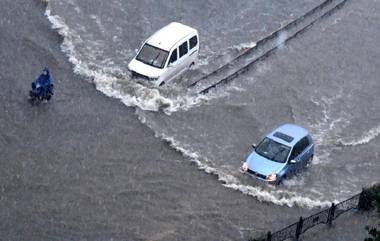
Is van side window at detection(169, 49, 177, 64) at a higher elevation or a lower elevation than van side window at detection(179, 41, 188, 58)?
lower

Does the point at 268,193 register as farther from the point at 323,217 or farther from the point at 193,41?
the point at 193,41

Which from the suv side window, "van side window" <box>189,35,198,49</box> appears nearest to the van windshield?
"van side window" <box>189,35,198,49</box>

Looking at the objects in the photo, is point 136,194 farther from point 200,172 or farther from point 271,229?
point 271,229

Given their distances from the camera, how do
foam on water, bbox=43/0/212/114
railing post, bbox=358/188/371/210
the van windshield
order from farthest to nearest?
the van windshield → foam on water, bbox=43/0/212/114 → railing post, bbox=358/188/371/210

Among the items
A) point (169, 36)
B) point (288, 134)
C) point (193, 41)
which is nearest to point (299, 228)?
point (288, 134)

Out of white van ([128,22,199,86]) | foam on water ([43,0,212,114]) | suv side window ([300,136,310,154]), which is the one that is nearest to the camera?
suv side window ([300,136,310,154])

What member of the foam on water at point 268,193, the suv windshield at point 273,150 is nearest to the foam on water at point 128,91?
the foam on water at point 268,193

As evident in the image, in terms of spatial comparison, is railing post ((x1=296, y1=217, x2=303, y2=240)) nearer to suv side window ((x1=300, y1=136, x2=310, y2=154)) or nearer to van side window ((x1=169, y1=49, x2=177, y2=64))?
suv side window ((x1=300, y1=136, x2=310, y2=154))

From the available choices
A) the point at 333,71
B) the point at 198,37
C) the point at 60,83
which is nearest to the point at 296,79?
the point at 333,71
